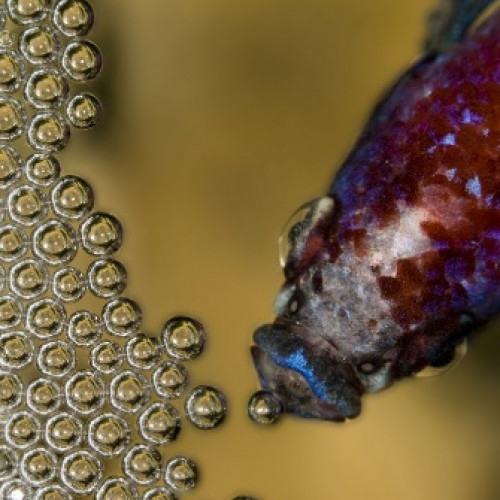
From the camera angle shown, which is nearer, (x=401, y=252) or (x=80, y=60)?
(x=401, y=252)

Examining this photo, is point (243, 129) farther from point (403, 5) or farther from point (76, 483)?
point (76, 483)

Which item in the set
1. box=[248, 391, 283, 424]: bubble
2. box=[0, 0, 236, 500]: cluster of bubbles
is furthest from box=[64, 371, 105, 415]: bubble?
box=[248, 391, 283, 424]: bubble

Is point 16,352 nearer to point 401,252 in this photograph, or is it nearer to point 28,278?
point 28,278

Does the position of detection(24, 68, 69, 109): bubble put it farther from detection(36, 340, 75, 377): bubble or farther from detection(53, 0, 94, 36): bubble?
detection(36, 340, 75, 377): bubble

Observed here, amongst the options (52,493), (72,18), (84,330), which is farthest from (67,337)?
(72,18)

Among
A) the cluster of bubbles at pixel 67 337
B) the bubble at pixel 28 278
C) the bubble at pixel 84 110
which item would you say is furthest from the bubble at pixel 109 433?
the bubble at pixel 84 110
